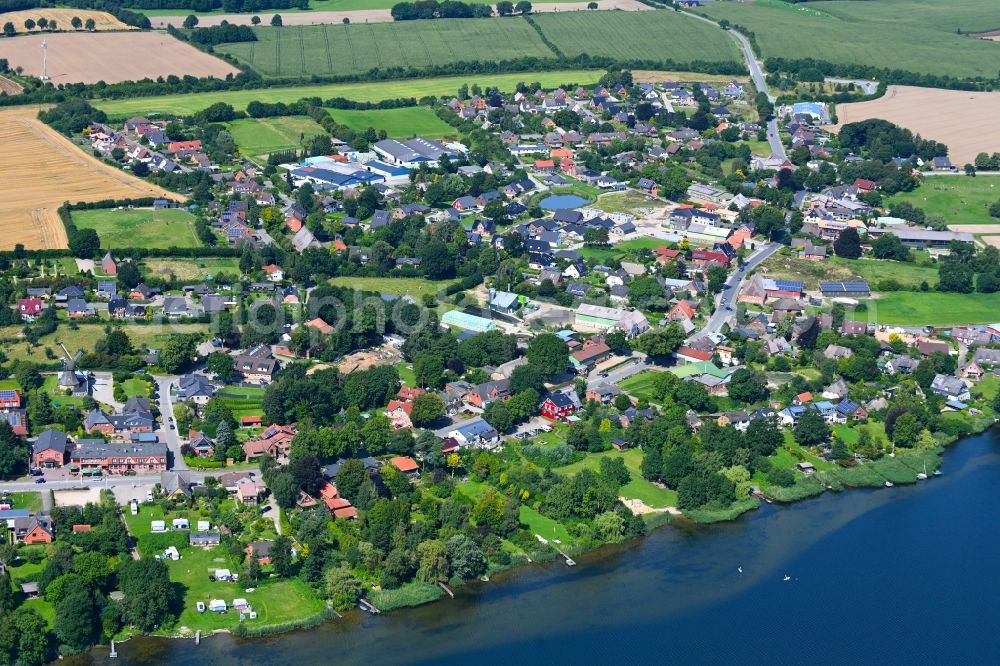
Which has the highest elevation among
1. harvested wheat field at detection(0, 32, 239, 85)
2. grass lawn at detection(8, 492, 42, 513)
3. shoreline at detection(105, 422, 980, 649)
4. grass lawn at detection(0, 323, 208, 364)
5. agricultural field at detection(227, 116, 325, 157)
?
harvested wheat field at detection(0, 32, 239, 85)

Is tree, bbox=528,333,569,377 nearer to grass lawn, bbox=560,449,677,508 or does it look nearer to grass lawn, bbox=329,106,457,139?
grass lawn, bbox=560,449,677,508

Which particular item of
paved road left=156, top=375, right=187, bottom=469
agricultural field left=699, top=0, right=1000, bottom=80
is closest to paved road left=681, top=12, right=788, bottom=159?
agricultural field left=699, top=0, right=1000, bottom=80

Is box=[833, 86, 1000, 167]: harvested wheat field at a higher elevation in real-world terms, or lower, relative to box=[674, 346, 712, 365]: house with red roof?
higher

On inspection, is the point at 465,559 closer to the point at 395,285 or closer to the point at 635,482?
the point at 635,482

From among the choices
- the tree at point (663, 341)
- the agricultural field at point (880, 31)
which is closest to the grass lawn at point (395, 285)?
the tree at point (663, 341)

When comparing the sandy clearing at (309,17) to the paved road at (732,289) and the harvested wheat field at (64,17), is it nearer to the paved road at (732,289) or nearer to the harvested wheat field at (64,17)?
the harvested wheat field at (64,17)

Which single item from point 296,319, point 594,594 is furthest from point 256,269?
point 594,594

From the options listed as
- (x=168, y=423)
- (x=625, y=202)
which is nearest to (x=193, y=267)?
(x=168, y=423)
